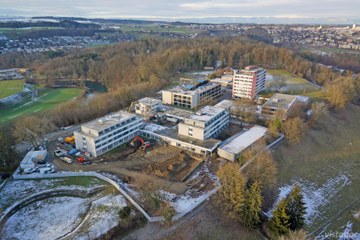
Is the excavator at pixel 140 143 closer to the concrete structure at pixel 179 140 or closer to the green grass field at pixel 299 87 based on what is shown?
the concrete structure at pixel 179 140

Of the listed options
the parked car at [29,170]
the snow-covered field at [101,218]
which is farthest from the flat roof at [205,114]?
the parked car at [29,170]

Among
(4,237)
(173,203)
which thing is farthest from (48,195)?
(173,203)

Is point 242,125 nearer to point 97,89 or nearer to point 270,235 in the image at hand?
point 270,235

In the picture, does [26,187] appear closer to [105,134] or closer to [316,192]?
[105,134]

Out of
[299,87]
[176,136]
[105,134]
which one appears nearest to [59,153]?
[105,134]

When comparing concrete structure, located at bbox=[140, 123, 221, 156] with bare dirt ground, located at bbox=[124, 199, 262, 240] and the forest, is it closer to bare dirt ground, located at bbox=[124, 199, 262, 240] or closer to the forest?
bare dirt ground, located at bbox=[124, 199, 262, 240]

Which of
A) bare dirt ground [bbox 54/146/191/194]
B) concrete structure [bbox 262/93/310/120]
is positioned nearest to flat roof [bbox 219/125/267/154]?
concrete structure [bbox 262/93/310/120]
